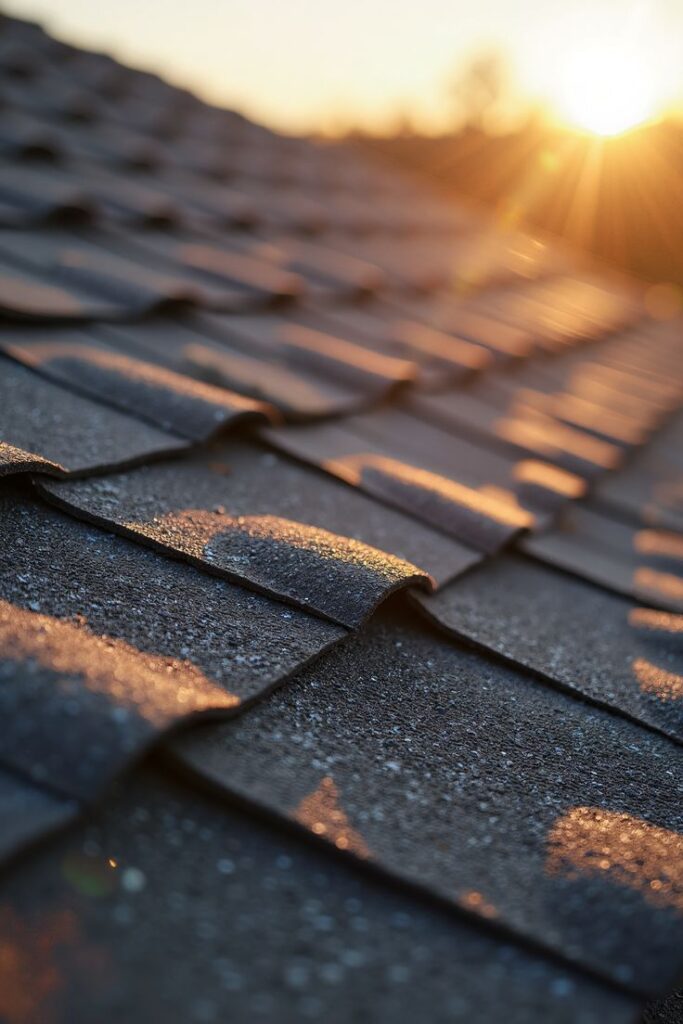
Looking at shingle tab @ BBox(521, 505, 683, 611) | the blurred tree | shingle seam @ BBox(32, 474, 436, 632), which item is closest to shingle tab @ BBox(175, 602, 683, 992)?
shingle seam @ BBox(32, 474, 436, 632)

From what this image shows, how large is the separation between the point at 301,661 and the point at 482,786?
0.28m

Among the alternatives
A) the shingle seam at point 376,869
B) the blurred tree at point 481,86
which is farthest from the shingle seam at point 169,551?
the blurred tree at point 481,86

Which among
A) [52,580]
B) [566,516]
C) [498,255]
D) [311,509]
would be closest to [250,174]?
[498,255]

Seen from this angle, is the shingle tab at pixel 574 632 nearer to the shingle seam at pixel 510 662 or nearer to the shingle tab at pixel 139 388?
the shingle seam at pixel 510 662

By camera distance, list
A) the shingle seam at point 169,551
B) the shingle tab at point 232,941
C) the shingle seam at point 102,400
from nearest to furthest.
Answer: the shingle tab at point 232,941, the shingle seam at point 169,551, the shingle seam at point 102,400

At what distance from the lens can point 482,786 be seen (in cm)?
112

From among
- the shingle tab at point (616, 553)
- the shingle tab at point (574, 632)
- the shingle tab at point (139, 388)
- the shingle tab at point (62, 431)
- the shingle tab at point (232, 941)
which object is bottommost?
the shingle tab at point (232, 941)

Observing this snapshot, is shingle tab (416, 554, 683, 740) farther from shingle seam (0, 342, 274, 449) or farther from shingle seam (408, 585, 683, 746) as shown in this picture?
shingle seam (0, 342, 274, 449)

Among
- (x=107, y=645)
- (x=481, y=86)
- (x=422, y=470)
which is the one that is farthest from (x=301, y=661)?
(x=481, y=86)

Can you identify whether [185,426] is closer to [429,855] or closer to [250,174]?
[429,855]

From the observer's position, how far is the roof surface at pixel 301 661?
80 centimetres

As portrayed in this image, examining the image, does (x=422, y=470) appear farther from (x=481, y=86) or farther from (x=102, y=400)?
(x=481, y=86)

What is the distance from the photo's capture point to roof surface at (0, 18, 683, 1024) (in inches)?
31.6

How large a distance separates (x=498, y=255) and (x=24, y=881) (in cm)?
522
